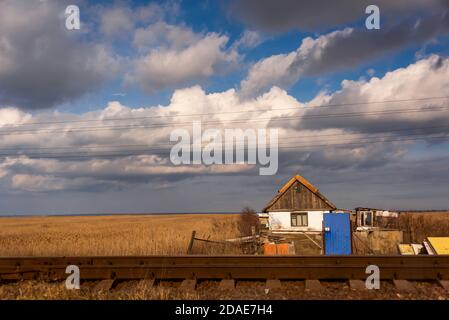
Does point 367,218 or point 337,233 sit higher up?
point 337,233

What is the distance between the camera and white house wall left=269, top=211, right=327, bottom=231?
2472 centimetres

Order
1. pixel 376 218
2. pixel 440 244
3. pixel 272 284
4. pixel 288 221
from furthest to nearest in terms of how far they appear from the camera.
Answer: pixel 376 218 → pixel 288 221 → pixel 440 244 → pixel 272 284

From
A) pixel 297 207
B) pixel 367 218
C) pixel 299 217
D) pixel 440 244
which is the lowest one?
pixel 367 218

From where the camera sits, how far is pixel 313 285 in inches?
325

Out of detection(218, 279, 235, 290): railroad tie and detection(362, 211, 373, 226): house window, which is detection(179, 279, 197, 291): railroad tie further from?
detection(362, 211, 373, 226): house window

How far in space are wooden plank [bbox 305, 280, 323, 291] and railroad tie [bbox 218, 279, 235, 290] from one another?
1.70 m

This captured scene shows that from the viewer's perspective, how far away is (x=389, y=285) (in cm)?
823

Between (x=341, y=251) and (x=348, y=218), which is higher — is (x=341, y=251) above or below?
below

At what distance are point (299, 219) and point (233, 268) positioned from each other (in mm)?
17028

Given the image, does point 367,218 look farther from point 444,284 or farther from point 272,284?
point 272,284

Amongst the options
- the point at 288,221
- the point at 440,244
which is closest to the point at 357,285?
the point at 440,244
